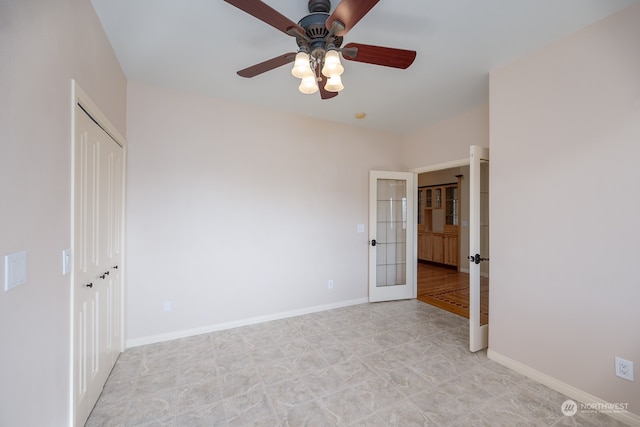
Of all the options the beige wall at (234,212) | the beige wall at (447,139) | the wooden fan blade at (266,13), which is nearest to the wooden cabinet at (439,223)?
the beige wall at (447,139)

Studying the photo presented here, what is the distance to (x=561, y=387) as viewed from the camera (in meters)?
2.05

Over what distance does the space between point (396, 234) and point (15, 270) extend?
4.17 m

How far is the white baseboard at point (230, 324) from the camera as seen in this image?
2789 mm

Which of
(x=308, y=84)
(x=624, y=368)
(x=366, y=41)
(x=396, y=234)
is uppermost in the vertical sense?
(x=366, y=41)

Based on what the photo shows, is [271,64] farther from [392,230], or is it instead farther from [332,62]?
[392,230]

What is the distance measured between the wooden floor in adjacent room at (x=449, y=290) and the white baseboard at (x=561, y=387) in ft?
1.76

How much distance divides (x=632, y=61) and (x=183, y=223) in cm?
394

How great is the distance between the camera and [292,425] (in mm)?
1734

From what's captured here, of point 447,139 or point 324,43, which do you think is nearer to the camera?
point 324,43

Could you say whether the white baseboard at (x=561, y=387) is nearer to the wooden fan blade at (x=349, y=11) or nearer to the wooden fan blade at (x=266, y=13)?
the wooden fan blade at (x=349, y=11)

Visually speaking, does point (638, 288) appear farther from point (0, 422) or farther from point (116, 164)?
point (116, 164)

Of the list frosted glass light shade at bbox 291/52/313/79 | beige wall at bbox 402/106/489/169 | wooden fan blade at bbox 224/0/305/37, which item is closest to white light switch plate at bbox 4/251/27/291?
wooden fan blade at bbox 224/0/305/37

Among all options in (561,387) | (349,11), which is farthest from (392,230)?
(349,11)

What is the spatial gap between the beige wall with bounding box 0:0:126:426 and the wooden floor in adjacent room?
3548 mm
